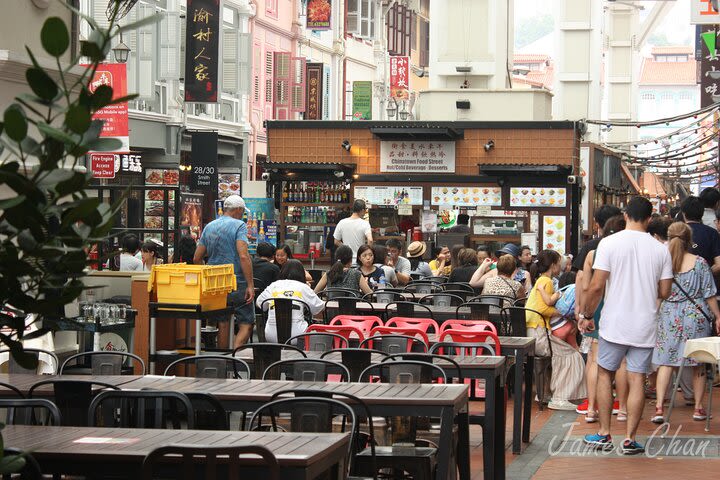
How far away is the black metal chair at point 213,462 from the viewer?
4.90 meters

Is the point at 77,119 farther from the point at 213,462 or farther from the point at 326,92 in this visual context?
the point at 326,92

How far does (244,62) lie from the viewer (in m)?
33.7

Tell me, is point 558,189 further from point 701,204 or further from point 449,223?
point 701,204

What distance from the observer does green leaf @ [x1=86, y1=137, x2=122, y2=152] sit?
9.36ft

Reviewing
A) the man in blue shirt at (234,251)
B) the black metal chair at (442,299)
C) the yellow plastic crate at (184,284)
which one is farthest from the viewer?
the black metal chair at (442,299)

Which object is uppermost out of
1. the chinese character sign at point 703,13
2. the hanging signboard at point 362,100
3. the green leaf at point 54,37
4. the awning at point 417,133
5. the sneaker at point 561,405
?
the hanging signboard at point 362,100

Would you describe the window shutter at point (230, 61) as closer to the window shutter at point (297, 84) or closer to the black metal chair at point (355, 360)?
the window shutter at point (297, 84)

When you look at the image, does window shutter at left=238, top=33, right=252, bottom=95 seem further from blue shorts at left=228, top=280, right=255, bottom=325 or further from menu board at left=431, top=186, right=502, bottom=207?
blue shorts at left=228, top=280, right=255, bottom=325

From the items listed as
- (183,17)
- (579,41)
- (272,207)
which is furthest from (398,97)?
(272,207)

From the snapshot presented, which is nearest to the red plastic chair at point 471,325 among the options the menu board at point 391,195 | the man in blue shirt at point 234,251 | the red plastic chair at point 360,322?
the red plastic chair at point 360,322

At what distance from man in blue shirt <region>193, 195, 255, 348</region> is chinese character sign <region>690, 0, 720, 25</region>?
23.0 feet

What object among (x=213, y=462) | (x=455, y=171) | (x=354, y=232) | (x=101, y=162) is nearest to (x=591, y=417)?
(x=213, y=462)

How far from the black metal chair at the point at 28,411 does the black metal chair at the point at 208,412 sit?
0.67m

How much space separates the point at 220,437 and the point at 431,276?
13.9m
